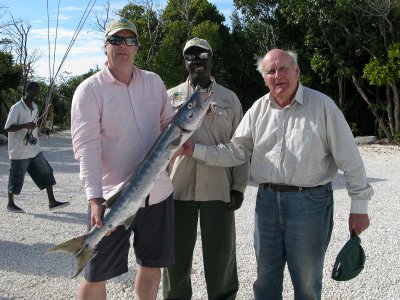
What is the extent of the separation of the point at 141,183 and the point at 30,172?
5101mm

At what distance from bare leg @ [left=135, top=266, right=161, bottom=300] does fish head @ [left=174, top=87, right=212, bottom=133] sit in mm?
1075

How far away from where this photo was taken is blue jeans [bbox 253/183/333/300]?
3.14 m

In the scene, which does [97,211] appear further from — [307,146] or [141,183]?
[307,146]

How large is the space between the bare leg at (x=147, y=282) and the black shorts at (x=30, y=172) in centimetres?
453

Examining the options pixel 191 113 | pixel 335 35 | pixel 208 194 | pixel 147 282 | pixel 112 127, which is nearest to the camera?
pixel 191 113

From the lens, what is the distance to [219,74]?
900 inches

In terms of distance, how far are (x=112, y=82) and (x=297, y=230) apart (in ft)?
5.24

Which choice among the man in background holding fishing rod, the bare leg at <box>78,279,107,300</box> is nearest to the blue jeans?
the bare leg at <box>78,279,107,300</box>

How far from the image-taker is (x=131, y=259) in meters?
5.17

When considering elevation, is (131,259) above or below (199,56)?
below

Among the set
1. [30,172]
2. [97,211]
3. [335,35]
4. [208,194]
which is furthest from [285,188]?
[335,35]

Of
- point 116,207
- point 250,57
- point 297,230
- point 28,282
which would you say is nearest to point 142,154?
point 116,207

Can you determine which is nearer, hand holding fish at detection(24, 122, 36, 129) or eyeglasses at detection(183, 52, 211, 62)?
eyeglasses at detection(183, 52, 211, 62)

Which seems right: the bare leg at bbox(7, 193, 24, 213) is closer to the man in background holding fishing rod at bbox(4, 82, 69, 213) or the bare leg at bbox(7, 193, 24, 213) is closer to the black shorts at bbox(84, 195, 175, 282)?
the man in background holding fishing rod at bbox(4, 82, 69, 213)
